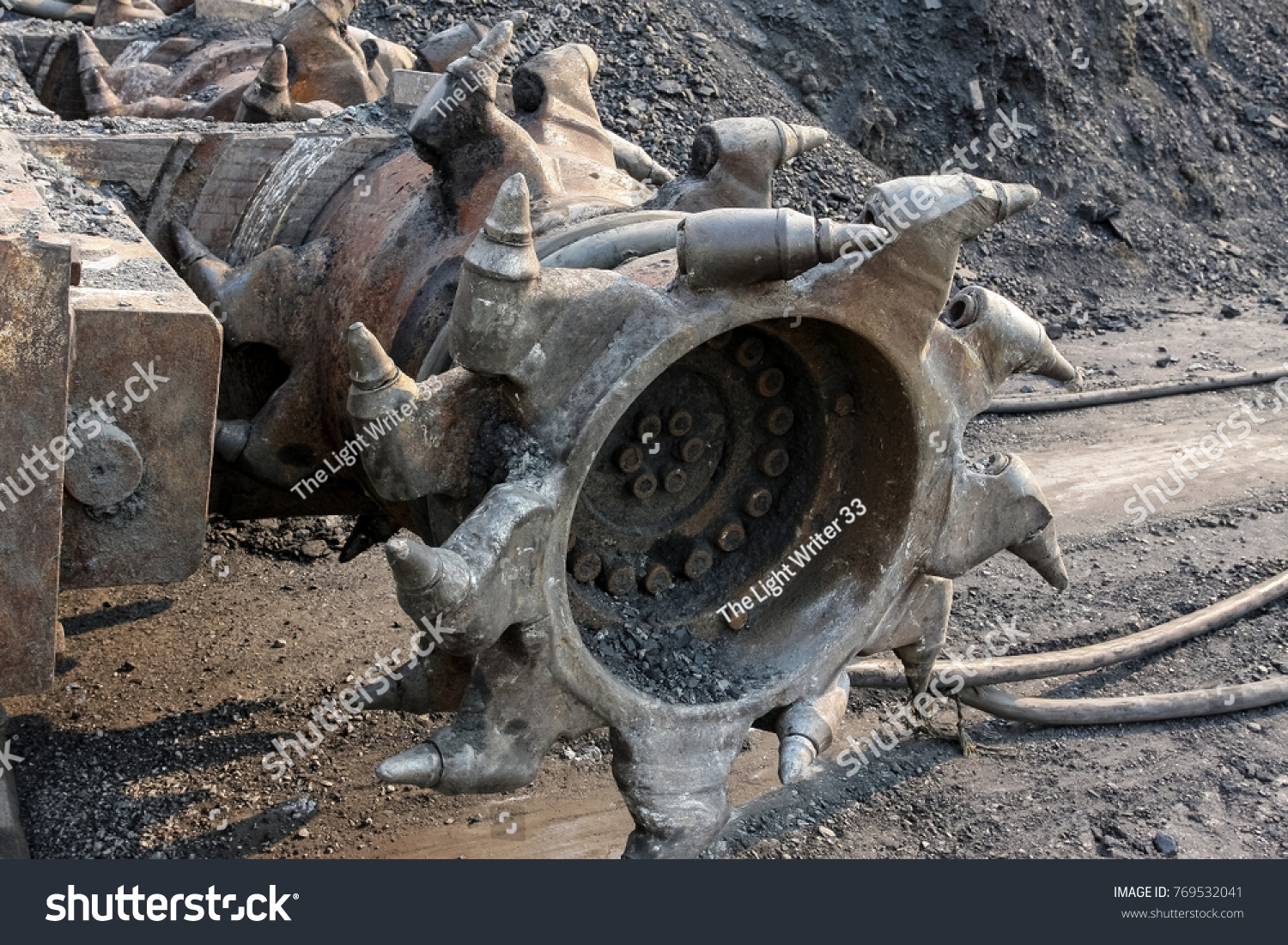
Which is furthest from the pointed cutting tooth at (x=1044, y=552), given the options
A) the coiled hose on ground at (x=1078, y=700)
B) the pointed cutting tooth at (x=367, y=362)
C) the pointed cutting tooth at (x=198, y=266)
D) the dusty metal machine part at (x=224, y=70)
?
the dusty metal machine part at (x=224, y=70)

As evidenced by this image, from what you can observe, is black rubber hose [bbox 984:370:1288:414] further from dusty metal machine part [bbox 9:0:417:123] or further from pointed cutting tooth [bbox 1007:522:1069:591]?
dusty metal machine part [bbox 9:0:417:123]

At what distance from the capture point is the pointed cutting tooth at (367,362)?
88.4 inches

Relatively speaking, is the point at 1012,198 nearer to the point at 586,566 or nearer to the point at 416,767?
the point at 586,566

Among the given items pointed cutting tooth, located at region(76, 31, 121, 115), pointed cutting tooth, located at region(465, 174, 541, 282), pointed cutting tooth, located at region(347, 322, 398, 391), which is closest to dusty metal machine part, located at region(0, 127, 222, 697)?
pointed cutting tooth, located at region(347, 322, 398, 391)

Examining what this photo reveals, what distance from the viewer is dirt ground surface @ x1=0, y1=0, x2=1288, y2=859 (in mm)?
3377

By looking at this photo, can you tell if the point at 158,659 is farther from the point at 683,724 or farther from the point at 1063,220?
the point at 1063,220

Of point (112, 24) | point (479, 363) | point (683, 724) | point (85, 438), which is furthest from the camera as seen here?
point (112, 24)

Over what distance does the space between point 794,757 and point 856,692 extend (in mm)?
1456

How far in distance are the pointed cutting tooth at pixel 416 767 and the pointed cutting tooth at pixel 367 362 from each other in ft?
2.26

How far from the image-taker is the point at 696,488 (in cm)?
→ 302

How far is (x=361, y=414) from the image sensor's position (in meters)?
2.31

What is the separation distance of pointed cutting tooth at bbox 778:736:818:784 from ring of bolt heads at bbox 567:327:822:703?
0.17 m

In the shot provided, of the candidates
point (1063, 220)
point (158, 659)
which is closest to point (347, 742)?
point (158, 659)

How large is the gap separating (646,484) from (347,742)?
52.9 inches
